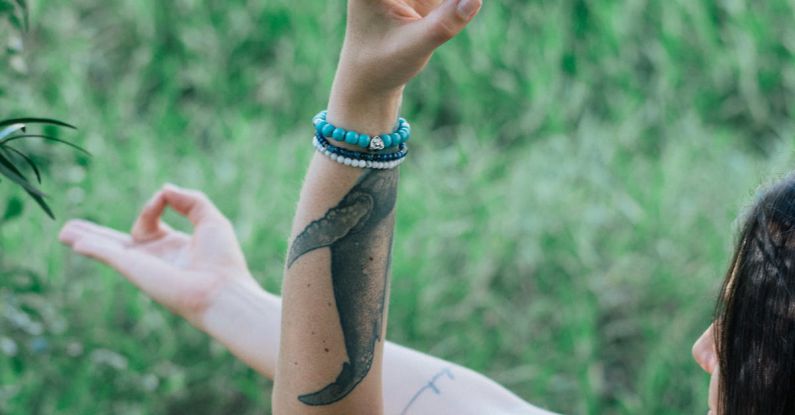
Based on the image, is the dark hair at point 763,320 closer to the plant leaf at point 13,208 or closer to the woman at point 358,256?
the woman at point 358,256

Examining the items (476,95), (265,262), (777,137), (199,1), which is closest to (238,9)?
(199,1)

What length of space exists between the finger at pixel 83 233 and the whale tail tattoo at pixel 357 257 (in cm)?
55

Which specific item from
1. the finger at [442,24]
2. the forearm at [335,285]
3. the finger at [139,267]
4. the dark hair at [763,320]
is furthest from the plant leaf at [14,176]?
the dark hair at [763,320]

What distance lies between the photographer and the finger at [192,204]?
149 cm

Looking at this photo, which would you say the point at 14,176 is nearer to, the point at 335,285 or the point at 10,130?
the point at 10,130

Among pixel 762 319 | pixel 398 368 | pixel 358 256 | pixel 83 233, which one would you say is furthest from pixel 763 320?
pixel 83 233

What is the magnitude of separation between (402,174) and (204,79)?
0.71 meters

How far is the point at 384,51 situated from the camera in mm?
894

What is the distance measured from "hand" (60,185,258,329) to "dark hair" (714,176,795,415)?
70 centimetres

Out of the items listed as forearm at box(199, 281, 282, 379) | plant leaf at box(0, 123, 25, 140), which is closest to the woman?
forearm at box(199, 281, 282, 379)

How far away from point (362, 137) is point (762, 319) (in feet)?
1.23

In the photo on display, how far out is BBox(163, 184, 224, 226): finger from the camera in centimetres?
149

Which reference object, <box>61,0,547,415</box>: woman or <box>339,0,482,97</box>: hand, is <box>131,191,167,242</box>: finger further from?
<box>339,0,482,97</box>: hand

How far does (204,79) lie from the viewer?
3068 mm
